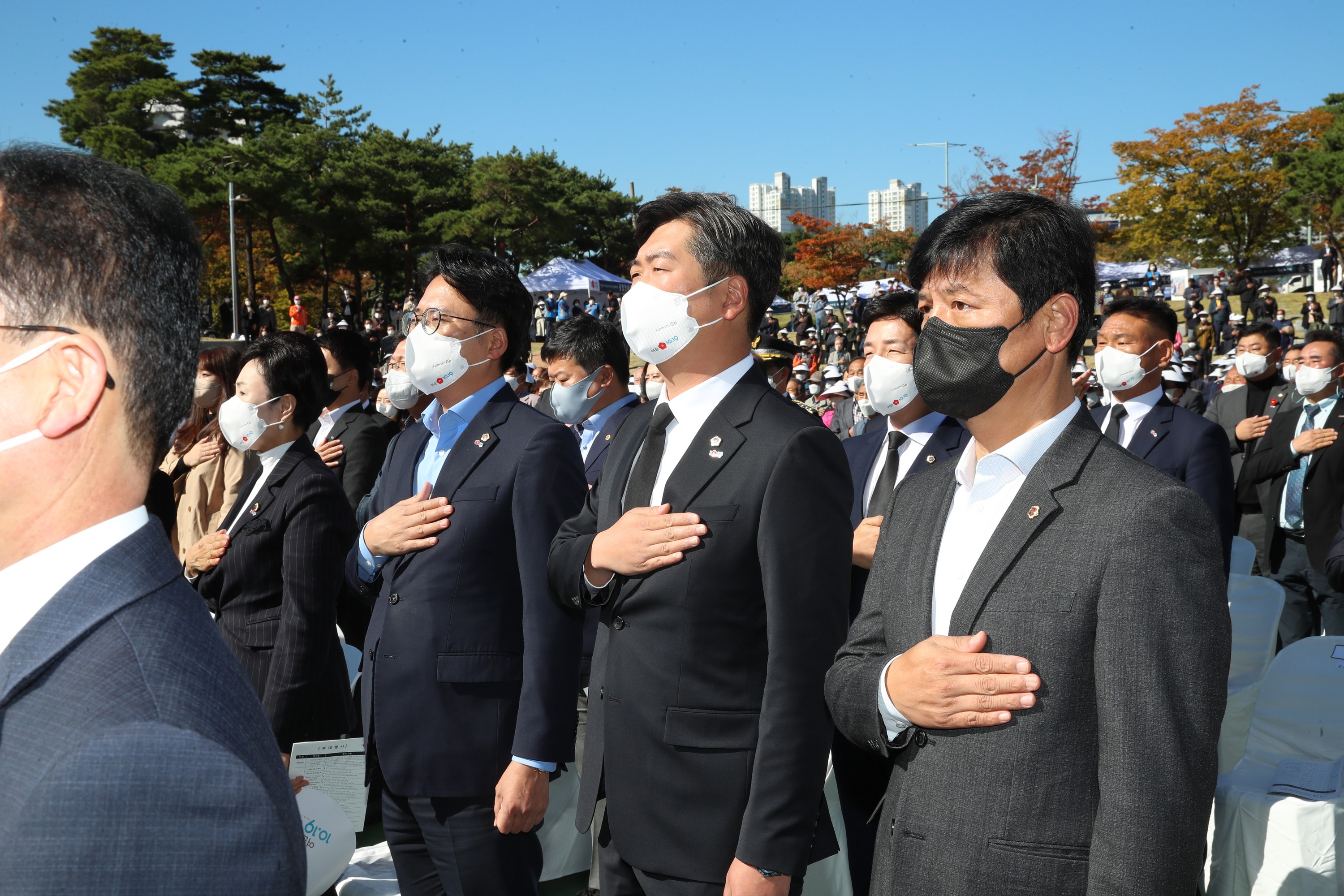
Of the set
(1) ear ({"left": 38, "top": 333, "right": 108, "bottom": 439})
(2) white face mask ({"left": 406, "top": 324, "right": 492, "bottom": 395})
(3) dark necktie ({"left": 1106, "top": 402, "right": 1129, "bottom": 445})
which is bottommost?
(3) dark necktie ({"left": 1106, "top": 402, "right": 1129, "bottom": 445})

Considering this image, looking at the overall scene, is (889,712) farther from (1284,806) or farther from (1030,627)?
(1284,806)

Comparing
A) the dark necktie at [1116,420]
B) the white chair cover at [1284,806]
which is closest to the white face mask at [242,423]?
the white chair cover at [1284,806]

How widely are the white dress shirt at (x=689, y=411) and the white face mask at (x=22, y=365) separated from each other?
4.86ft

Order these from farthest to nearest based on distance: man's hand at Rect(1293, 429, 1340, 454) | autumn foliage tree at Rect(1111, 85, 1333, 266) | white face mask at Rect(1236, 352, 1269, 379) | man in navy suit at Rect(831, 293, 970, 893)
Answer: autumn foliage tree at Rect(1111, 85, 1333, 266), white face mask at Rect(1236, 352, 1269, 379), man's hand at Rect(1293, 429, 1340, 454), man in navy suit at Rect(831, 293, 970, 893)

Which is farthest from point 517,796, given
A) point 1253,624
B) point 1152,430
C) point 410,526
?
point 1152,430

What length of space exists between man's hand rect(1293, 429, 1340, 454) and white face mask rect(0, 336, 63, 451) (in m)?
6.93

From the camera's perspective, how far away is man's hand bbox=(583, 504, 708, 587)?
2111 mm

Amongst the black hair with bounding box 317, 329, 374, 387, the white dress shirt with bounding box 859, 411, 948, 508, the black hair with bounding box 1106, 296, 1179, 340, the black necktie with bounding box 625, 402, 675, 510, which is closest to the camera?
the black necktie with bounding box 625, 402, 675, 510

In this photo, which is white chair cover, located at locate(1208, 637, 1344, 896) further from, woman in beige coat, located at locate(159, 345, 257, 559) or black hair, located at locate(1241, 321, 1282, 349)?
black hair, located at locate(1241, 321, 1282, 349)

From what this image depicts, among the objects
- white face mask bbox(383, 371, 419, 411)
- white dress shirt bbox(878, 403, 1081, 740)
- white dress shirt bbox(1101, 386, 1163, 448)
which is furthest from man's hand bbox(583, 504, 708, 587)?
white face mask bbox(383, 371, 419, 411)

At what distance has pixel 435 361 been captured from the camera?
311cm

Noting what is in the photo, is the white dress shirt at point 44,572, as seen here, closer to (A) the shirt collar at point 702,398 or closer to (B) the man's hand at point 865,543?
(A) the shirt collar at point 702,398

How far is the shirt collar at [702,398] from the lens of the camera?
2438mm

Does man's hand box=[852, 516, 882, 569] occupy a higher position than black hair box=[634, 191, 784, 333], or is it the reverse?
black hair box=[634, 191, 784, 333]
